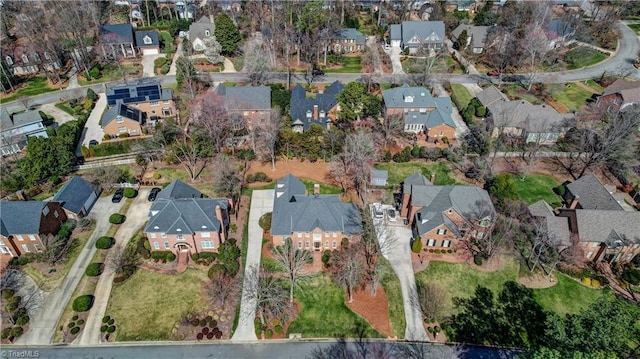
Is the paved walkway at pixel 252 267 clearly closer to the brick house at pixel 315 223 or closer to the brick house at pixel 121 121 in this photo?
the brick house at pixel 315 223

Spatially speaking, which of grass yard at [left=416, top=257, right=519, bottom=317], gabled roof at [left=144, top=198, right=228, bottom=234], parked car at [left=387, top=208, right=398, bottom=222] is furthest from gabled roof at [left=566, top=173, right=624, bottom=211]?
gabled roof at [left=144, top=198, right=228, bottom=234]

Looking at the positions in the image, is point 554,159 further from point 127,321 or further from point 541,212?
point 127,321

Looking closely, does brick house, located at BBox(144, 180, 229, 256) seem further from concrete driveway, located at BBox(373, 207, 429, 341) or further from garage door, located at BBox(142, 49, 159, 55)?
garage door, located at BBox(142, 49, 159, 55)

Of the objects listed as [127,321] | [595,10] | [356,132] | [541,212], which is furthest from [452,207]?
[595,10]

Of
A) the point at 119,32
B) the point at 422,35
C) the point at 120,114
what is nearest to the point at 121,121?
the point at 120,114

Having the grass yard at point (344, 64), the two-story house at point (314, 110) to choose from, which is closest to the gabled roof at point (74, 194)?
the two-story house at point (314, 110)

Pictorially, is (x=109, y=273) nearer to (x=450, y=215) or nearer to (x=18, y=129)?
(x=18, y=129)
